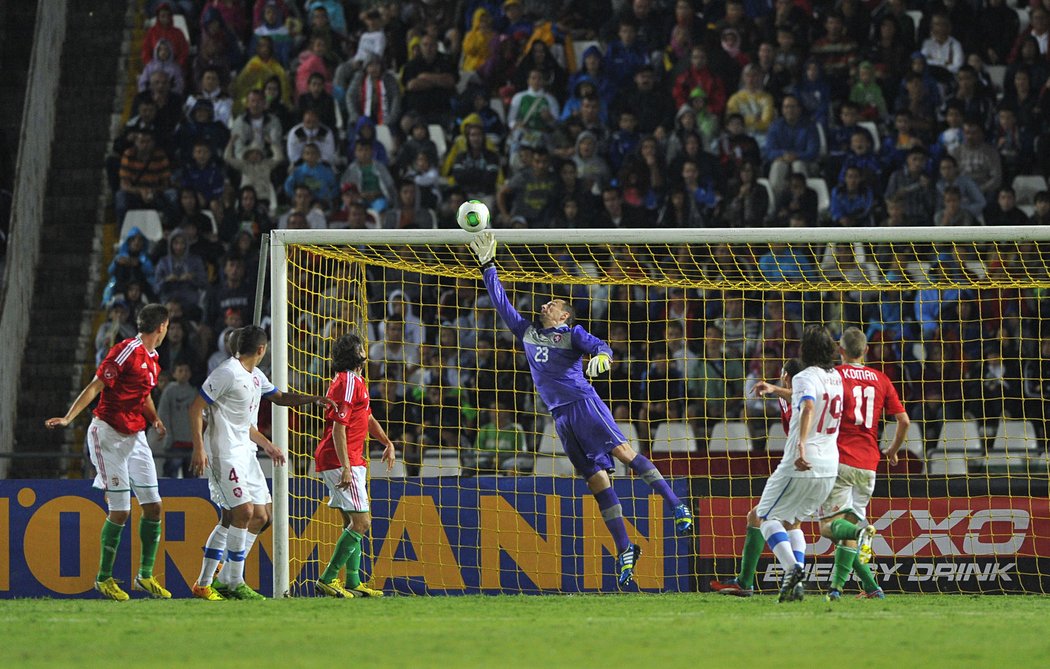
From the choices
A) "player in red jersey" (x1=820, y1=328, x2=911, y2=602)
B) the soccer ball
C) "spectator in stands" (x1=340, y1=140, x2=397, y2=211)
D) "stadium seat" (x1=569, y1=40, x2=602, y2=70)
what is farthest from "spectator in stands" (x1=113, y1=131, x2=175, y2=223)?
"player in red jersey" (x1=820, y1=328, x2=911, y2=602)

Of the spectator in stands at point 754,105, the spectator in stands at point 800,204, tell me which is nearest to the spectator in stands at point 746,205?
the spectator in stands at point 800,204

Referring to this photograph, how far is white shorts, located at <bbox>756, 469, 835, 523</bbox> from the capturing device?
8.95 metres

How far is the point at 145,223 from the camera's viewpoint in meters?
15.8

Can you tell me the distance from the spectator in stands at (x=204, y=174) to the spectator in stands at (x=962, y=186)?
754 centimetres

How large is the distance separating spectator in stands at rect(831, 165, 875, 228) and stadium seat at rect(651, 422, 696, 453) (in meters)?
3.30

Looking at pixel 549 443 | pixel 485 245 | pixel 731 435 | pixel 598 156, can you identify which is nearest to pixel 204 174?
pixel 598 156

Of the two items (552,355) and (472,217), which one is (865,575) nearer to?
(552,355)

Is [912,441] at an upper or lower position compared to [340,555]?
upper

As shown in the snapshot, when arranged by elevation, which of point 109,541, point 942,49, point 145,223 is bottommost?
point 109,541

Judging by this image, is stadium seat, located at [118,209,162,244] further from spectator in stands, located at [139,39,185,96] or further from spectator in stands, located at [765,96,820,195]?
spectator in stands, located at [765,96,820,195]

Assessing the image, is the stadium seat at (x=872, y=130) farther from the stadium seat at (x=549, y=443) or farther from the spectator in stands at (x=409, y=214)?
the stadium seat at (x=549, y=443)

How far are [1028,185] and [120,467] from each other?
33.1 ft

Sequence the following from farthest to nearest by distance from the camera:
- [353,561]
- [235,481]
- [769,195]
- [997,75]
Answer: [997,75]
[769,195]
[353,561]
[235,481]

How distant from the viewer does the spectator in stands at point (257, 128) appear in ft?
54.0
